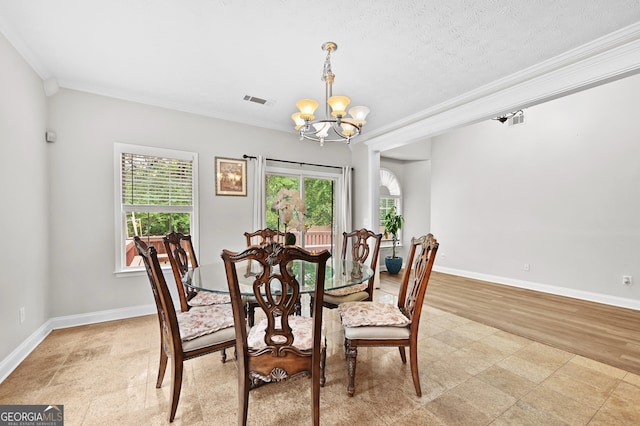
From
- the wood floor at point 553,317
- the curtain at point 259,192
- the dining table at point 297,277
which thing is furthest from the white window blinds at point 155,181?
the wood floor at point 553,317

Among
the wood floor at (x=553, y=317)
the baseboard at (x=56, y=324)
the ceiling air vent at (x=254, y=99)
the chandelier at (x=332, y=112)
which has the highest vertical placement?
the ceiling air vent at (x=254, y=99)

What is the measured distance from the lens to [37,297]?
283cm

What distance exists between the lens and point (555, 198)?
4.67m

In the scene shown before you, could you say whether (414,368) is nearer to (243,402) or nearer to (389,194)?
(243,402)

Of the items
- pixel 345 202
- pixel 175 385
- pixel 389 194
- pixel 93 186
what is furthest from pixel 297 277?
pixel 389 194

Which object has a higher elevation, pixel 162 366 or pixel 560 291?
pixel 162 366

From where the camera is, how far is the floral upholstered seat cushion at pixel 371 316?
6.57 feet

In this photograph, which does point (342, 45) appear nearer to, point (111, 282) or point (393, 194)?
point (111, 282)

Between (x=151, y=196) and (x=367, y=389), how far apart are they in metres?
3.37

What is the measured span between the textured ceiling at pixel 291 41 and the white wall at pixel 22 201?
337 millimetres

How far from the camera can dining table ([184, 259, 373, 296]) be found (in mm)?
1895

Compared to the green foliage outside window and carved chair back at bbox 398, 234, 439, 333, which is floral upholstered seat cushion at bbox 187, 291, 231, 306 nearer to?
carved chair back at bbox 398, 234, 439, 333

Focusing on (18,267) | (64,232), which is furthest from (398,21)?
(64,232)

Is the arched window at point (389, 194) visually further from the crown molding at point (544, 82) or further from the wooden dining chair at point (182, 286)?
the wooden dining chair at point (182, 286)
